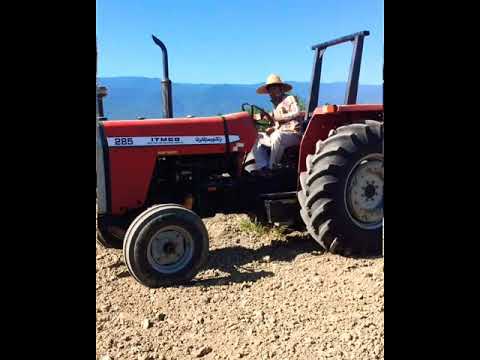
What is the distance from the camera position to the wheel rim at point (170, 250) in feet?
11.9

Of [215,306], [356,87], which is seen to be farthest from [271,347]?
[356,87]

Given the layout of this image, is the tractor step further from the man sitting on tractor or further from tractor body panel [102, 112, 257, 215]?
tractor body panel [102, 112, 257, 215]

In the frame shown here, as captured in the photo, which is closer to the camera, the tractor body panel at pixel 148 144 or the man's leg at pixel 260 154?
the tractor body panel at pixel 148 144

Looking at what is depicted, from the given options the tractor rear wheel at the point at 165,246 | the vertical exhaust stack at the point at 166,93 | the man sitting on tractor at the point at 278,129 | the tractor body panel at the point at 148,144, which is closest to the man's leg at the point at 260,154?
the man sitting on tractor at the point at 278,129

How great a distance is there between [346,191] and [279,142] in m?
0.79

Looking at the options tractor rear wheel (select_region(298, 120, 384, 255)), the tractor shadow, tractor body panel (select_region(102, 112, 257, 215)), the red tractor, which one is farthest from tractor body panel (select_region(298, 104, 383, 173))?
the tractor shadow

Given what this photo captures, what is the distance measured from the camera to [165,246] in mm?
3646

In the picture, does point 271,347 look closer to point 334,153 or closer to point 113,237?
point 334,153

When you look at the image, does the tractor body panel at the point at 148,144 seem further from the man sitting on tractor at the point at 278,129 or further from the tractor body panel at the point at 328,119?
the tractor body panel at the point at 328,119

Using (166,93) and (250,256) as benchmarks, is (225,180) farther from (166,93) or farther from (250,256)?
(166,93)

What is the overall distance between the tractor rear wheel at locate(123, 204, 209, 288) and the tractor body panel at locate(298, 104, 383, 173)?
1.22 m

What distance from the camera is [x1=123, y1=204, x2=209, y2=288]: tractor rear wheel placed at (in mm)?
3551
